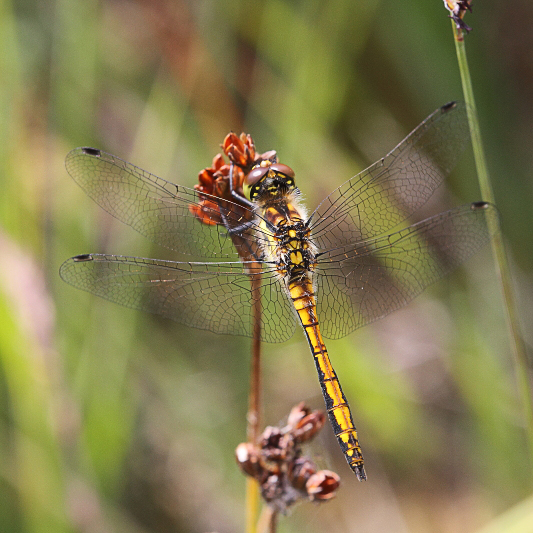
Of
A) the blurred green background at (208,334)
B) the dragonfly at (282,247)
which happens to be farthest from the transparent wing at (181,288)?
the blurred green background at (208,334)

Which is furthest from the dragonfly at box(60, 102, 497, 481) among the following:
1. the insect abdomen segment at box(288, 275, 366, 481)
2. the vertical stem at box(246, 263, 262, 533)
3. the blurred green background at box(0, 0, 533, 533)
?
the blurred green background at box(0, 0, 533, 533)

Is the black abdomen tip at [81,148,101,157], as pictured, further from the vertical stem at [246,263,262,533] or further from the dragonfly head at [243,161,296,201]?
the vertical stem at [246,263,262,533]

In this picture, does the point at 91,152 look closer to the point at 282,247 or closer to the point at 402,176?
the point at 282,247

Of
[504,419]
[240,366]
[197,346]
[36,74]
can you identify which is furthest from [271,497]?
[36,74]

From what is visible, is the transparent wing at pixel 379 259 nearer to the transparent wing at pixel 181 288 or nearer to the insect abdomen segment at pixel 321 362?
the insect abdomen segment at pixel 321 362

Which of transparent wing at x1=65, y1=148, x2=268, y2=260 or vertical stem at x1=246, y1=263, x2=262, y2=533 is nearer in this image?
vertical stem at x1=246, y1=263, x2=262, y2=533

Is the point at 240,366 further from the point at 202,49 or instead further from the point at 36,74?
the point at 36,74
